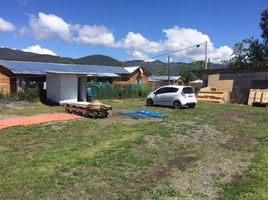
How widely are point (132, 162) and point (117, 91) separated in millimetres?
27715

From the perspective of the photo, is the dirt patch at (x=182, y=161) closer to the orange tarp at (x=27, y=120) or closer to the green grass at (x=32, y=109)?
the orange tarp at (x=27, y=120)

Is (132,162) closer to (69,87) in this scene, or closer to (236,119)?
(236,119)

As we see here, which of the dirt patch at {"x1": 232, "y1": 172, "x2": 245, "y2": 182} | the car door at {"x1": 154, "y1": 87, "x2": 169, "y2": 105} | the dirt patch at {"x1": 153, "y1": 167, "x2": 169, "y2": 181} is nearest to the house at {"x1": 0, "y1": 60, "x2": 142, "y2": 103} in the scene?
the car door at {"x1": 154, "y1": 87, "x2": 169, "y2": 105}

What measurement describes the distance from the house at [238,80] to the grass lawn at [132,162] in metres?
18.7

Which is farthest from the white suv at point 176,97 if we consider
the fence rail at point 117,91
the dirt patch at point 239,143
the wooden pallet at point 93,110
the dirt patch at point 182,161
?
the dirt patch at point 182,161

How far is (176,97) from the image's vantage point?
86.1 feet

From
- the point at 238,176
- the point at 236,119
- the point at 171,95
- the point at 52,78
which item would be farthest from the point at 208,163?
the point at 52,78

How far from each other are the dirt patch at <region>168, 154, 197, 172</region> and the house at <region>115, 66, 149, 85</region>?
1505 inches

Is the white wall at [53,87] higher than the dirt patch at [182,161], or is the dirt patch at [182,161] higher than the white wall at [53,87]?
the white wall at [53,87]

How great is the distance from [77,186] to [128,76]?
4331cm

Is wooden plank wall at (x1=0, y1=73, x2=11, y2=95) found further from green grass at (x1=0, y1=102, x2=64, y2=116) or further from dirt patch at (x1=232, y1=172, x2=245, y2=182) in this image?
dirt patch at (x1=232, y1=172, x2=245, y2=182)

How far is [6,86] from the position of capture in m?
34.5

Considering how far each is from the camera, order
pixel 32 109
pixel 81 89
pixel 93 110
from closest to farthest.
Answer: pixel 93 110, pixel 32 109, pixel 81 89

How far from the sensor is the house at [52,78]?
28469 mm
